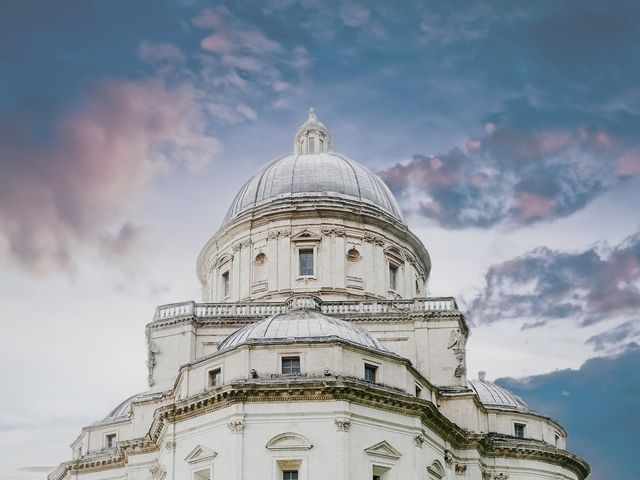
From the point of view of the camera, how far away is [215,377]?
4506 centimetres

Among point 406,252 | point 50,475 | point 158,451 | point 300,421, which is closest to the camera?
point 300,421

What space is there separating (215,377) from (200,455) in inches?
142

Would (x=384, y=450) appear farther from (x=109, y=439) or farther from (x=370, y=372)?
(x=109, y=439)

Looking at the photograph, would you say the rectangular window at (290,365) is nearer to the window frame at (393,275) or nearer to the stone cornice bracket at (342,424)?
the stone cornice bracket at (342,424)

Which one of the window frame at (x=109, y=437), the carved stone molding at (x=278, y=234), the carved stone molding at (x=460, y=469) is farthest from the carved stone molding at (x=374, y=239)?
the window frame at (x=109, y=437)

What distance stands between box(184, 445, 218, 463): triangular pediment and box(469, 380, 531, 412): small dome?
21.6 meters

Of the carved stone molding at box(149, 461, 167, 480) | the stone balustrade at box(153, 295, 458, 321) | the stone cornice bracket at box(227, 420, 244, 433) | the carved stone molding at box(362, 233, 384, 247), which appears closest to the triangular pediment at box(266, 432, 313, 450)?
the stone cornice bracket at box(227, 420, 244, 433)

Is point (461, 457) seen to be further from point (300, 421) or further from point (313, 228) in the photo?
point (313, 228)

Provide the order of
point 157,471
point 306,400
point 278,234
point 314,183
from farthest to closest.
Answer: point 314,183 → point 278,234 → point 157,471 → point 306,400

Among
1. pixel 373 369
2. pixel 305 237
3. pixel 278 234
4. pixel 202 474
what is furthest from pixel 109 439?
pixel 373 369

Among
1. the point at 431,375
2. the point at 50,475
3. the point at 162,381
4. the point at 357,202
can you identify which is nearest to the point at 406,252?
the point at 357,202

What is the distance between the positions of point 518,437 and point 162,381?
21.0 m

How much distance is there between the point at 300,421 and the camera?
138 feet

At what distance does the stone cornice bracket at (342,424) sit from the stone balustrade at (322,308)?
10.9 m
